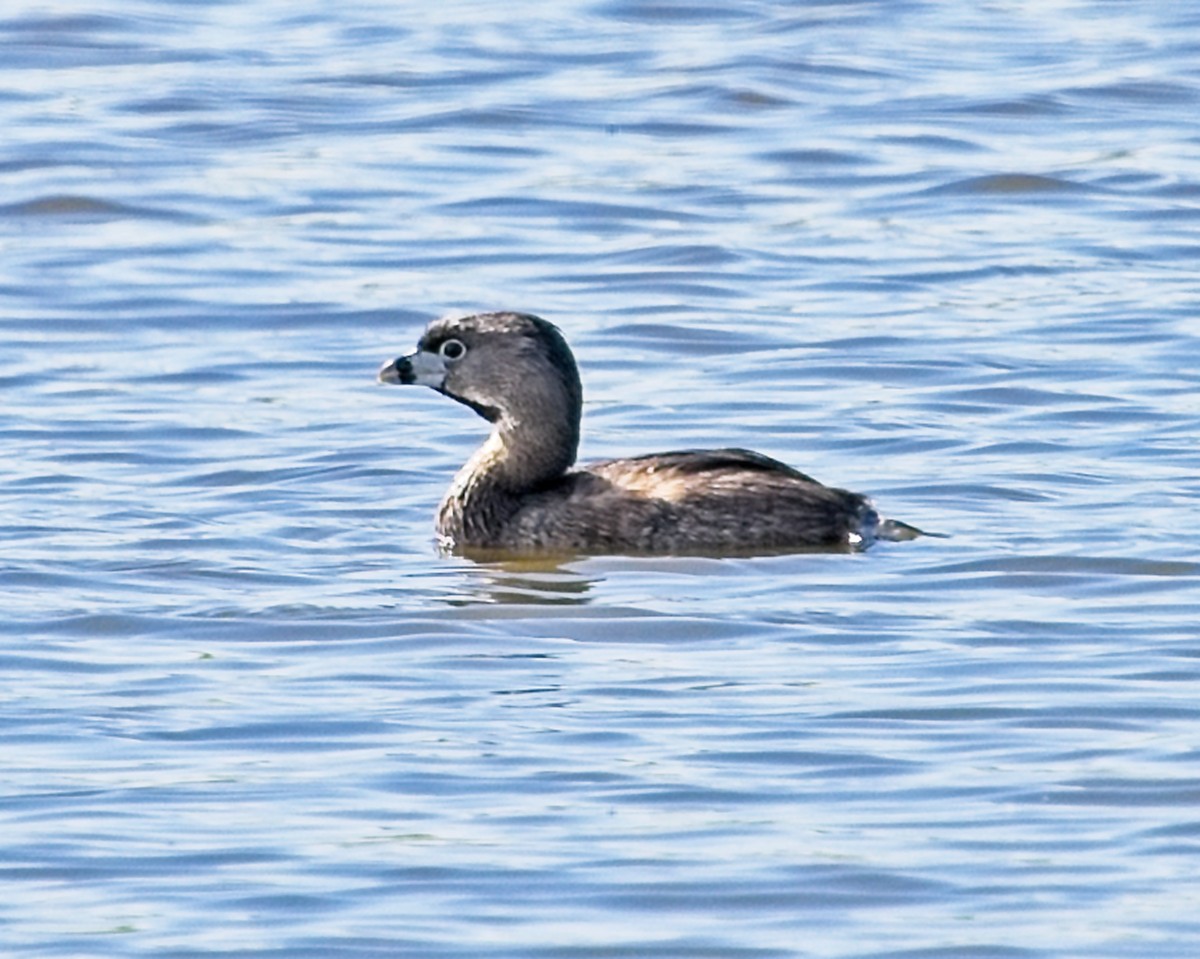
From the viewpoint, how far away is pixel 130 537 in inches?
503

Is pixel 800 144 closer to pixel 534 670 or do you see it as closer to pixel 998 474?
pixel 998 474

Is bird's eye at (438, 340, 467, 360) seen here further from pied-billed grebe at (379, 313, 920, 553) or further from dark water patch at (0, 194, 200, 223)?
dark water patch at (0, 194, 200, 223)

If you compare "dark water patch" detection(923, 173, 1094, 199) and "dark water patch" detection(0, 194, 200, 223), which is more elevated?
"dark water patch" detection(923, 173, 1094, 199)

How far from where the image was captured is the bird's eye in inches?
530

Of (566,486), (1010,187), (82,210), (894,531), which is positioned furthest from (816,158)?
(894,531)

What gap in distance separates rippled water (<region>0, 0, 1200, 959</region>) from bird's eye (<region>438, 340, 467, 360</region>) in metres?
0.61

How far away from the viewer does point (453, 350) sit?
44.2 ft

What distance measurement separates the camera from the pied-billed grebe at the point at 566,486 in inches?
495

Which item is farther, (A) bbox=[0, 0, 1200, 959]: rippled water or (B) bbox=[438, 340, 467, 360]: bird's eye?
(B) bbox=[438, 340, 467, 360]: bird's eye

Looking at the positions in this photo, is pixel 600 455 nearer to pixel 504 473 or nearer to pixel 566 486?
pixel 504 473

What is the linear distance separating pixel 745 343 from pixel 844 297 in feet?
3.20

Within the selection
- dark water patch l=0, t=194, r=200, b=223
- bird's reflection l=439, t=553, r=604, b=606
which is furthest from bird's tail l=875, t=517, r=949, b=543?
dark water patch l=0, t=194, r=200, b=223

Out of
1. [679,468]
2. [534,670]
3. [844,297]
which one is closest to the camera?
[534,670]

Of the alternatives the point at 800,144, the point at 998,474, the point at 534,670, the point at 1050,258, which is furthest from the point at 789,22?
the point at 534,670
